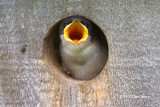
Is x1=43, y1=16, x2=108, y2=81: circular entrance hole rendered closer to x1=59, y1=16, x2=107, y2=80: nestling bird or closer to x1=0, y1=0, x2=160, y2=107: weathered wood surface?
x1=59, y1=16, x2=107, y2=80: nestling bird

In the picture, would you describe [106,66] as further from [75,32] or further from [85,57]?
[85,57]

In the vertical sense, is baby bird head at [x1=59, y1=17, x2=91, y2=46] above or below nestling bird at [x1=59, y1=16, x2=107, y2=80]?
above

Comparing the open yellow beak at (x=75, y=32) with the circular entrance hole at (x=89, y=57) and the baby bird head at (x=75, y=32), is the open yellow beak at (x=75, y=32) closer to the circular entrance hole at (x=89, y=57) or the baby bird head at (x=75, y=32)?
the baby bird head at (x=75, y=32)

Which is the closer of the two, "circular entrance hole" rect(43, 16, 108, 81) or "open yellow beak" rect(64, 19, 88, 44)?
"open yellow beak" rect(64, 19, 88, 44)

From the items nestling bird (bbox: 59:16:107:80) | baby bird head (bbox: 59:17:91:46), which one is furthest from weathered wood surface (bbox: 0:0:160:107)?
nestling bird (bbox: 59:16:107:80)

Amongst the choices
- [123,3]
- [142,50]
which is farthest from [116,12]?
[142,50]

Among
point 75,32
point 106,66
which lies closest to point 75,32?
point 75,32

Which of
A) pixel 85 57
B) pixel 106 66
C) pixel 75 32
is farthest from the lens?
pixel 85 57
